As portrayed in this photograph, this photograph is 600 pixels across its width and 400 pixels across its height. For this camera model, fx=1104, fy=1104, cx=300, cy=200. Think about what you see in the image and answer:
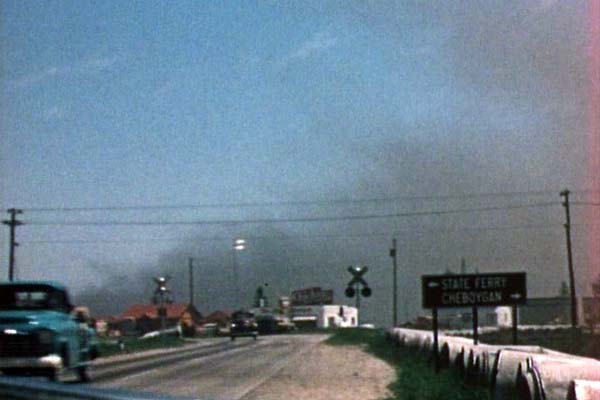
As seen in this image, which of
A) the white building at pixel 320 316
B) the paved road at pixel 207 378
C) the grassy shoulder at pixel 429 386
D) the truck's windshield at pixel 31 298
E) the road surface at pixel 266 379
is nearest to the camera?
the grassy shoulder at pixel 429 386

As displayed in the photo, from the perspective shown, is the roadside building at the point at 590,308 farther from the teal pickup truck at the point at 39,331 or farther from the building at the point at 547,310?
the teal pickup truck at the point at 39,331

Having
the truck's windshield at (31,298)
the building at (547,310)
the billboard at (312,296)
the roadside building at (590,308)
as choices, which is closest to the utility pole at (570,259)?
the roadside building at (590,308)

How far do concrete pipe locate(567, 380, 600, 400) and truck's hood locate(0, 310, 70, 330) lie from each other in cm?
1376

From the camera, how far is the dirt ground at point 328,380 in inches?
843

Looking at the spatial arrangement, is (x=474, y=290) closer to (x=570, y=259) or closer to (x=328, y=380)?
(x=328, y=380)

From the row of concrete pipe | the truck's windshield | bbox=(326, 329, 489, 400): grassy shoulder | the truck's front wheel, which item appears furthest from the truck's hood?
the row of concrete pipe

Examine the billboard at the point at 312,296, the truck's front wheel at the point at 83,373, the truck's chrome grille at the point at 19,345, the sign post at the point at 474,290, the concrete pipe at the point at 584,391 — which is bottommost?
the truck's front wheel at the point at 83,373

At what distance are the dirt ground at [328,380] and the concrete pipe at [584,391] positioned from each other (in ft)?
39.7

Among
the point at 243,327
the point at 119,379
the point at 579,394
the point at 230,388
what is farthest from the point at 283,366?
the point at 243,327

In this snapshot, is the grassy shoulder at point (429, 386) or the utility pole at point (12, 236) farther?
the utility pole at point (12, 236)

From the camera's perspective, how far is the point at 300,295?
193 meters

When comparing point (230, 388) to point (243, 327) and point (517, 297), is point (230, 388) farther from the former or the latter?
point (243, 327)

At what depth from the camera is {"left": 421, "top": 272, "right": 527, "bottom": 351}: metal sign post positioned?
2997 cm

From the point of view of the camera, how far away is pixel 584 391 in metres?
8.57
